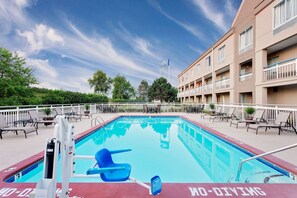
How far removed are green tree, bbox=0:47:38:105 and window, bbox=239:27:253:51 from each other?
63.2 ft

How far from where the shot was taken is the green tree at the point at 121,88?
55.2 m

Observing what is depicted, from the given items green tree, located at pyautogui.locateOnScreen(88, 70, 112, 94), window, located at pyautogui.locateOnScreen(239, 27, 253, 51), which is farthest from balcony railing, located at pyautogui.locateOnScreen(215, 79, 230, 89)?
green tree, located at pyautogui.locateOnScreen(88, 70, 112, 94)

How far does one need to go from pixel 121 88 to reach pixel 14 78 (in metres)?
36.9

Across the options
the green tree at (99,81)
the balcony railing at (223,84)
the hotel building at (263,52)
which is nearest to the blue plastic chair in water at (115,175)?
the hotel building at (263,52)

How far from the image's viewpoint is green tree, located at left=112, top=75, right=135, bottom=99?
181 feet

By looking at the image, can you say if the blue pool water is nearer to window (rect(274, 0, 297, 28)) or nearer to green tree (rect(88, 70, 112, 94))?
window (rect(274, 0, 297, 28))

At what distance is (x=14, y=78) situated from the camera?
20.2 m

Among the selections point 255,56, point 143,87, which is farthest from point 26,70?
point 143,87

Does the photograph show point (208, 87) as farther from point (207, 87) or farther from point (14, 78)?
point (14, 78)

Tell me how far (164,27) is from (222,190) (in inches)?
1013

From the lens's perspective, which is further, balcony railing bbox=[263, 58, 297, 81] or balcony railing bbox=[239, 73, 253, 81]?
balcony railing bbox=[239, 73, 253, 81]

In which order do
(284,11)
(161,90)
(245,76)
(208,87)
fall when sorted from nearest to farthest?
1. (284,11)
2. (245,76)
3. (208,87)
4. (161,90)

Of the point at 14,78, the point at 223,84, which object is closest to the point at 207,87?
the point at 223,84

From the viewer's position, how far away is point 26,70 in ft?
72.2
